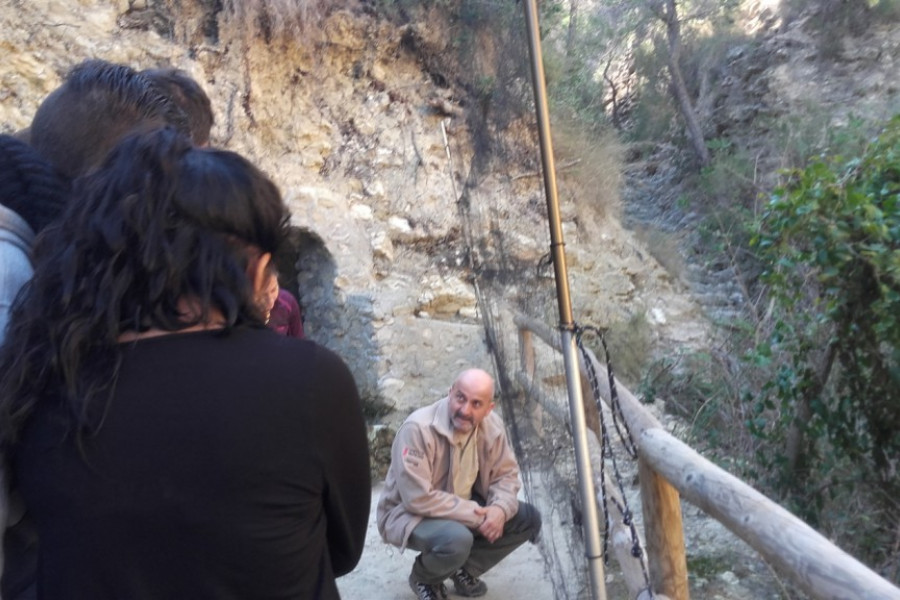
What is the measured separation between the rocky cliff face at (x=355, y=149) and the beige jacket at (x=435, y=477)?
7.43 feet

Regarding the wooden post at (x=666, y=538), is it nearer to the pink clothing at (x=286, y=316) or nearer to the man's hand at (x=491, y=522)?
the man's hand at (x=491, y=522)

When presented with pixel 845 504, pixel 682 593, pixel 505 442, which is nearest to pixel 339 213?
pixel 505 442

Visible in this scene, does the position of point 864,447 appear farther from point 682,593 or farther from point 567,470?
point 682,593

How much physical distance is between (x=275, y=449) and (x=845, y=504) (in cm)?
337

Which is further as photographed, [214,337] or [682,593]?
[682,593]

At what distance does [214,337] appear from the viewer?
3.49ft

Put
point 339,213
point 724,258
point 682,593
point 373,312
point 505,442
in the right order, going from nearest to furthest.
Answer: point 682,593
point 505,442
point 373,312
point 339,213
point 724,258

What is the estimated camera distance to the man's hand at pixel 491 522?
10.4 feet

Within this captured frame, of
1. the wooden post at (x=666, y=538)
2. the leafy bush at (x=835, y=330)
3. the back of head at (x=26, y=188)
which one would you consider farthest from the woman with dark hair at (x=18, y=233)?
the leafy bush at (x=835, y=330)

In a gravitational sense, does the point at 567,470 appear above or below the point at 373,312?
below

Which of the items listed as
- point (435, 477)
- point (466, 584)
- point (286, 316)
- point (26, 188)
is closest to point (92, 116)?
point (26, 188)

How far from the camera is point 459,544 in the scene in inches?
121

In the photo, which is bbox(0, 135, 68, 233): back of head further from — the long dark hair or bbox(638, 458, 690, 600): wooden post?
bbox(638, 458, 690, 600): wooden post

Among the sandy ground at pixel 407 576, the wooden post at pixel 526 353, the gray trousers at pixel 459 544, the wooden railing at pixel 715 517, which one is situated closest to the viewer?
the wooden railing at pixel 715 517
